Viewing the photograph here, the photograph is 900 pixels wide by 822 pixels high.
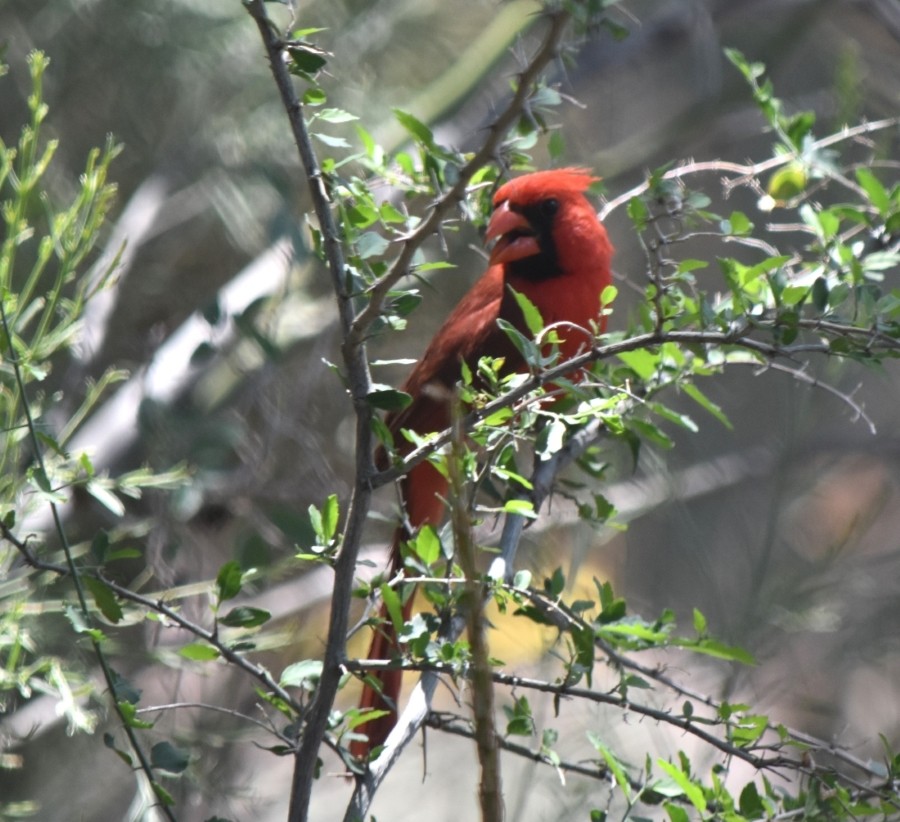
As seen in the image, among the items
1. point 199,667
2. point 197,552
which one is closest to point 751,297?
point 199,667

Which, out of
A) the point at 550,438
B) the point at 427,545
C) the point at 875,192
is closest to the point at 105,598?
the point at 427,545

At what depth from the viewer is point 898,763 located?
1.06m

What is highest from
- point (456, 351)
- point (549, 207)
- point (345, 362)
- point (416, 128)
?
point (416, 128)

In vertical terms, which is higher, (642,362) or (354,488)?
(354,488)

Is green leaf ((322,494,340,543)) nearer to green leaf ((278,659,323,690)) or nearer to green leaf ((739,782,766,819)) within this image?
green leaf ((278,659,323,690))

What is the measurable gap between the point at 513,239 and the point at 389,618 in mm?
814

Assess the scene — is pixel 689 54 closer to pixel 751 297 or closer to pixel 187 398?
pixel 187 398

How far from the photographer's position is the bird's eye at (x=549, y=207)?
7.06ft

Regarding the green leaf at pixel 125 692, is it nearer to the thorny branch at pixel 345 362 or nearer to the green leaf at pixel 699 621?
the thorny branch at pixel 345 362

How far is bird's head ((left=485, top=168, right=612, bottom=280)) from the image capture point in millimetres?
2123

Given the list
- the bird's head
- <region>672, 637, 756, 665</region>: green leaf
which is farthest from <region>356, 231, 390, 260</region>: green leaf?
the bird's head

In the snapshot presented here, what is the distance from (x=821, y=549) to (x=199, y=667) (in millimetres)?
2377

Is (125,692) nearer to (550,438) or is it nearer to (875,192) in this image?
(550,438)

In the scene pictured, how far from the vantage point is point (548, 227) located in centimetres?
214
